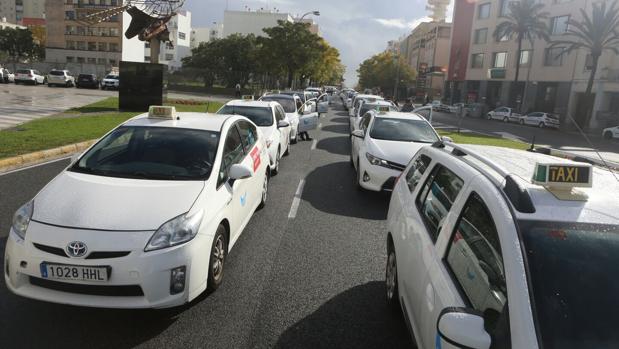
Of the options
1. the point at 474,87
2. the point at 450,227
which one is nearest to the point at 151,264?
the point at 450,227

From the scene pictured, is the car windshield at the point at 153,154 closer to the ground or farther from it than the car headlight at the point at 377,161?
farther from it

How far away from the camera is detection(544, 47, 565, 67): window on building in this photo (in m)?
47.8

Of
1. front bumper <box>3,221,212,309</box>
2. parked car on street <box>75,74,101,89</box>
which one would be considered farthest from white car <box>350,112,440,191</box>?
parked car on street <box>75,74,101,89</box>

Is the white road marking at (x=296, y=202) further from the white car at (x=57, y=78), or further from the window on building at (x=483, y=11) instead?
the window on building at (x=483, y=11)

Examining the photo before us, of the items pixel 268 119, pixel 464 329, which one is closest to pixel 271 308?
pixel 464 329

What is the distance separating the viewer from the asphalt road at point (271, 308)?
3607mm

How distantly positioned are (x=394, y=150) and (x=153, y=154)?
183 inches

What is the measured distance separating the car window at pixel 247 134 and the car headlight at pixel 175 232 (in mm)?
2396

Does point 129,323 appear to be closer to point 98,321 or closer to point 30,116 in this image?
point 98,321

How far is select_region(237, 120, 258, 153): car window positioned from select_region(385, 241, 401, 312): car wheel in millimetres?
2638

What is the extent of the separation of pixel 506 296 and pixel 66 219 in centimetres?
320

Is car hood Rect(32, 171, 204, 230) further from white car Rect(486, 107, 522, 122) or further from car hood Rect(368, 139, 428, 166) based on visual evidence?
white car Rect(486, 107, 522, 122)

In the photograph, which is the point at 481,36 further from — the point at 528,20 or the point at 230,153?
the point at 230,153

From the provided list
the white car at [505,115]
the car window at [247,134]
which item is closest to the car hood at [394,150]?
the car window at [247,134]
